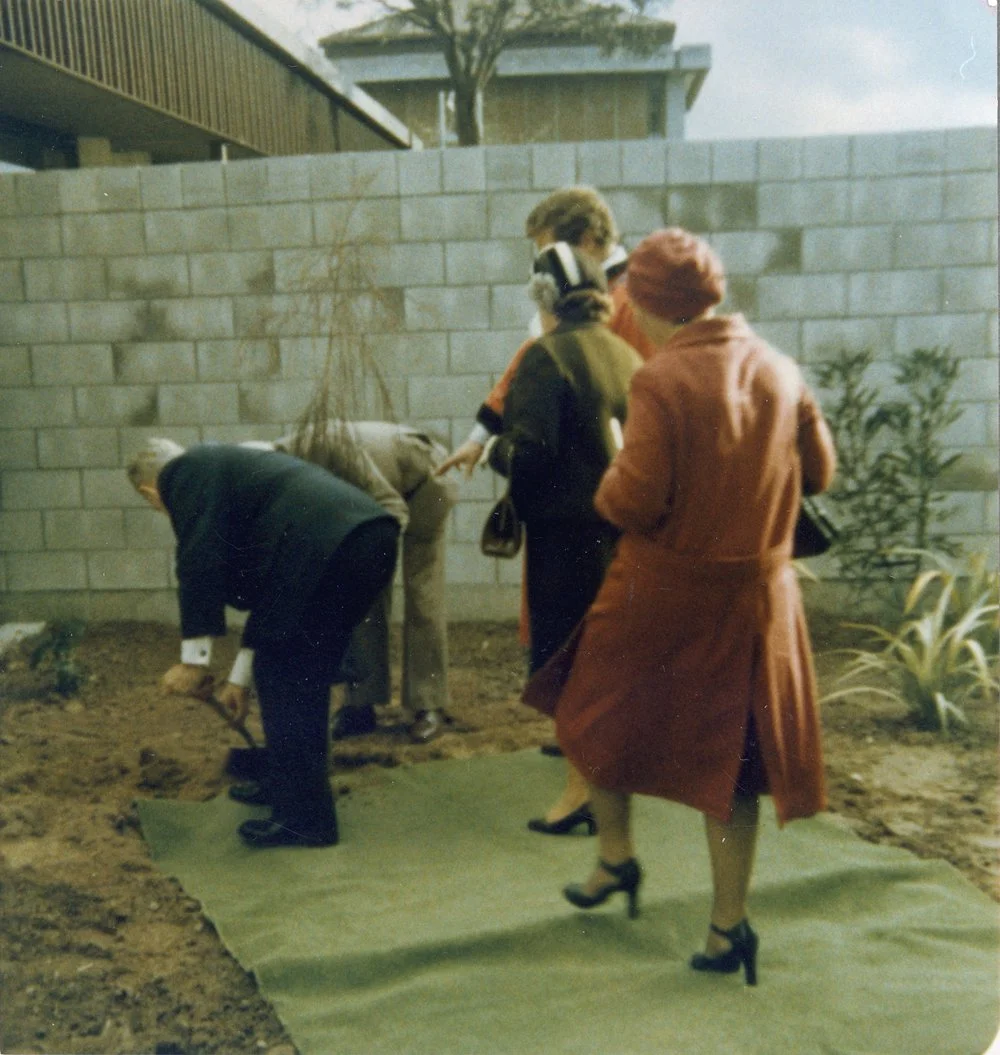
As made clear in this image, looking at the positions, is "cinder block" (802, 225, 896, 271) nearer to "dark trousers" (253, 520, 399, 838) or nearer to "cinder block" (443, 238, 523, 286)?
"cinder block" (443, 238, 523, 286)

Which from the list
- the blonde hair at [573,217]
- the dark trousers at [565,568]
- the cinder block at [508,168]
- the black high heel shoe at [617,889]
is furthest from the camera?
the cinder block at [508,168]

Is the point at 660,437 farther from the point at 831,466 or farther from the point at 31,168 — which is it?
the point at 31,168

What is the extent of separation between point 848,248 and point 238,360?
2484 mm

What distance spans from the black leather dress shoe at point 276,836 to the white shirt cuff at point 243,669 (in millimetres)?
363

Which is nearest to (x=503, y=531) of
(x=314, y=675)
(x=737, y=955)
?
(x=314, y=675)

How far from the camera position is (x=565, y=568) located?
2682 mm

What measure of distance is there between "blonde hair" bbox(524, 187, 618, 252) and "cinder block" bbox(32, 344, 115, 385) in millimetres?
2416

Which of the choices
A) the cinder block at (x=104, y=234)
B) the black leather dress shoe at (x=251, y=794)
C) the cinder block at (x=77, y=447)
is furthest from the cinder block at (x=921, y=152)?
the cinder block at (x=77, y=447)

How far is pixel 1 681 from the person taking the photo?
3814 millimetres

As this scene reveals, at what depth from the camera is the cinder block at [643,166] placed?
14.0ft

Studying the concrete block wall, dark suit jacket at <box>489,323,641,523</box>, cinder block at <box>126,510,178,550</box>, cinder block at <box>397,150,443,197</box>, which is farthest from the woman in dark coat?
cinder block at <box>126,510,178,550</box>

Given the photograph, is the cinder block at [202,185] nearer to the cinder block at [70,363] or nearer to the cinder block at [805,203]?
the cinder block at [70,363]

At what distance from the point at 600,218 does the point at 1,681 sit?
8.53 ft

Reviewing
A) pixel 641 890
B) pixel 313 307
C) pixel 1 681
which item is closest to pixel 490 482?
pixel 313 307
